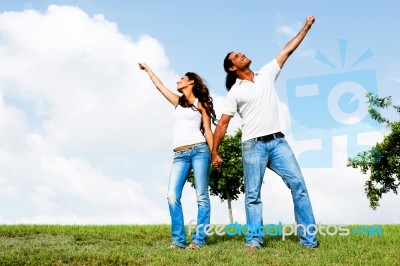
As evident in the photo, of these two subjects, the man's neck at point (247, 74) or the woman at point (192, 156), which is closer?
the man's neck at point (247, 74)

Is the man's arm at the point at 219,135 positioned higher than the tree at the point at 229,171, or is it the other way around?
the tree at the point at 229,171

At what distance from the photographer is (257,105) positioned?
8.56m

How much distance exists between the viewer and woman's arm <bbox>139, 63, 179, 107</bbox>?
385 inches

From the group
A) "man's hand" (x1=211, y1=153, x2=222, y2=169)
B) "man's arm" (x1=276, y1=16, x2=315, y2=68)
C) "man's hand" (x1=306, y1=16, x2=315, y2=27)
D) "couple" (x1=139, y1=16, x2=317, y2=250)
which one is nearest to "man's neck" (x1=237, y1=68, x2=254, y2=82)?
"couple" (x1=139, y1=16, x2=317, y2=250)

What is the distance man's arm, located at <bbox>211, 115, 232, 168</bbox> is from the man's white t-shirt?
120 millimetres

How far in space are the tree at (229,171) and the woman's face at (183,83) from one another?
1897 centimetres

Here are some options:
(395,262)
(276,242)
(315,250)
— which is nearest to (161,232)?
(276,242)

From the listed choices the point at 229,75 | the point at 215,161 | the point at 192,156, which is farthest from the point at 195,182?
the point at 229,75

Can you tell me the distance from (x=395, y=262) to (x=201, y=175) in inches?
136

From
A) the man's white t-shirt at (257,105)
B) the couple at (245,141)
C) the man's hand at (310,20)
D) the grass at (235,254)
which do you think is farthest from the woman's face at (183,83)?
the grass at (235,254)

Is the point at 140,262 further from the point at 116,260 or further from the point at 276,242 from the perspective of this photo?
the point at 276,242

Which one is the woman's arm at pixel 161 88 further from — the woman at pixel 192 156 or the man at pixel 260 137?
the man at pixel 260 137

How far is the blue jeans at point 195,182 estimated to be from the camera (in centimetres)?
901

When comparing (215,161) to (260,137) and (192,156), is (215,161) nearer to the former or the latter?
(192,156)
